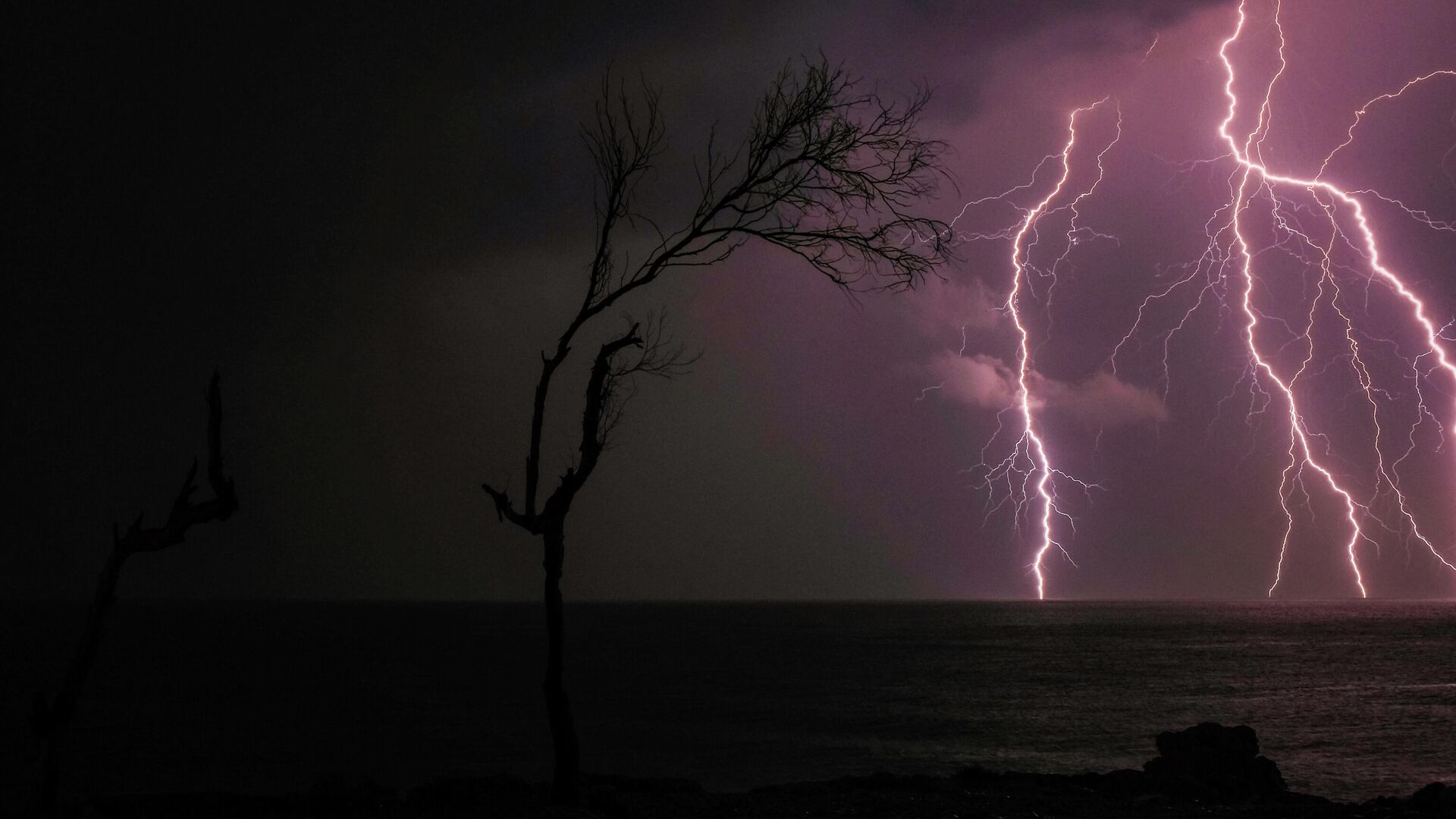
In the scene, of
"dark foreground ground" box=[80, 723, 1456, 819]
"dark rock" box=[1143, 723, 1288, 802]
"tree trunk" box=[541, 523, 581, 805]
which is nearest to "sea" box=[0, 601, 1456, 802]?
"dark foreground ground" box=[80, 723, 1456, 819]

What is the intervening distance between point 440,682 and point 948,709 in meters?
26.3

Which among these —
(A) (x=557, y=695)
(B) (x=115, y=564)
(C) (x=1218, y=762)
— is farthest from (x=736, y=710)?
(B) (x=115, y=564)

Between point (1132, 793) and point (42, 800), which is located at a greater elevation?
point (42, 800)

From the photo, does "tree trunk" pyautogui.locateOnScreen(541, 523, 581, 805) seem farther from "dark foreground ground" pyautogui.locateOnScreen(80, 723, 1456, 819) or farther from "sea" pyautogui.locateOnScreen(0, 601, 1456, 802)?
"sea" pyautogui.locateOnScreen(0, 601, 1456, 802)

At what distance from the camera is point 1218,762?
13383 millimetres

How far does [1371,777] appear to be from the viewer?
76.4ft

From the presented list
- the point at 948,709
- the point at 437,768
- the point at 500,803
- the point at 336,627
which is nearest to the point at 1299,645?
the point at 948,709

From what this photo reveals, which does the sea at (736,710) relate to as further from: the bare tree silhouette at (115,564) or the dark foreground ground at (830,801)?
the bare tree silhouette at (115,564)

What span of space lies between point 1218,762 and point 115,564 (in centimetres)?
1283

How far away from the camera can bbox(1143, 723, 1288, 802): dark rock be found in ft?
42.3

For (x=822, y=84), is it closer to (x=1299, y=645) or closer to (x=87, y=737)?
(x=87, y=737)

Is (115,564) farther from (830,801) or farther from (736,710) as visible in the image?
(736,710)

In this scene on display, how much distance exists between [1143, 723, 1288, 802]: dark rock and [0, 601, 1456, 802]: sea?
31.7 feet

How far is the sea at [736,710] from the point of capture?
25.8 metres
